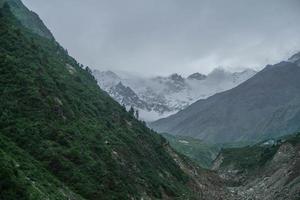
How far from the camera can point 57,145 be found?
68250 millimetres

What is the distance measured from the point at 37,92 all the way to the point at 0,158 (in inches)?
1344

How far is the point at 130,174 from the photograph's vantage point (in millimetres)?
80375

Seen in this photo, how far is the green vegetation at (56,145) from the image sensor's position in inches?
2055

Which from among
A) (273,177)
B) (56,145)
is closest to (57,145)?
(56,145)

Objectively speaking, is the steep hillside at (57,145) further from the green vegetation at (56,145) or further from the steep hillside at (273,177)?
the steep hillside at (273,177)

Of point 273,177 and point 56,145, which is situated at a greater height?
point 273,177

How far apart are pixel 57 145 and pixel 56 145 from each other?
0.21 metres

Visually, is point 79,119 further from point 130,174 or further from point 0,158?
point 0,158

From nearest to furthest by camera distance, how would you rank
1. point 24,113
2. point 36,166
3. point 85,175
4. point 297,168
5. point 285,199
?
1. point 36,166
2. point 85,175
3. point 24,113
4. point 285,199
5. point 297,168

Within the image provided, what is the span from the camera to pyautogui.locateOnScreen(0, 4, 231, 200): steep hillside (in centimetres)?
5234

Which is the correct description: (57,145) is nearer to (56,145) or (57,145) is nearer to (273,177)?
(56,145)

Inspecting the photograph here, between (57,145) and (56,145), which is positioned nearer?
(56,145)

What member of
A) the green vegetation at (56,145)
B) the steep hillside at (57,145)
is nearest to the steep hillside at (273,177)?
the steep hillside at (57,145)

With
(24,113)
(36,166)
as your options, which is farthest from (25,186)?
(24,113)
